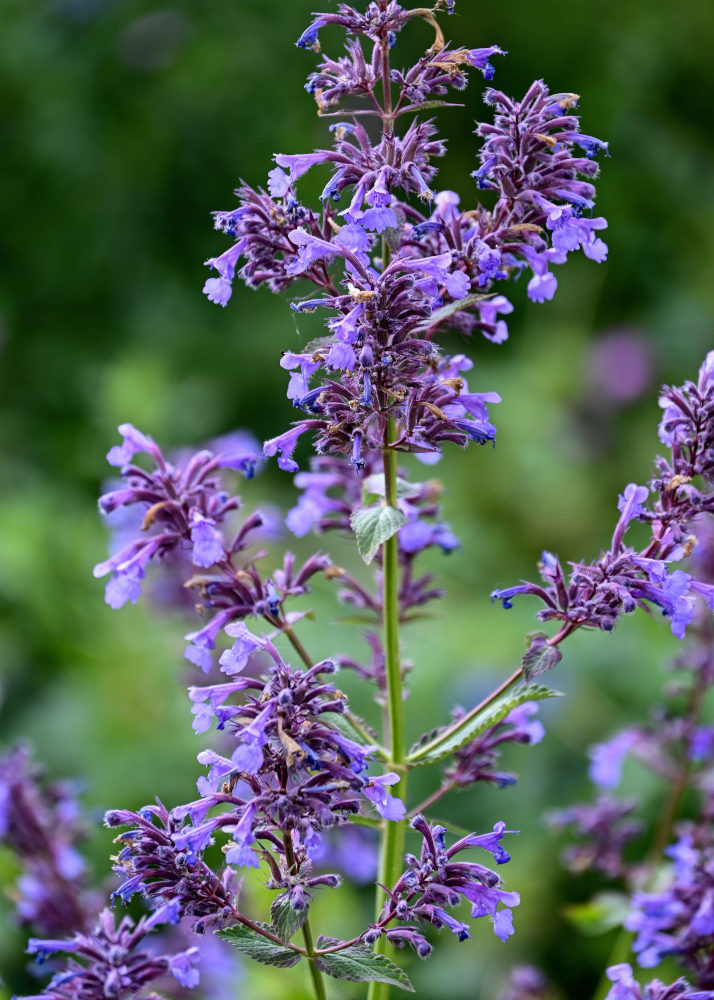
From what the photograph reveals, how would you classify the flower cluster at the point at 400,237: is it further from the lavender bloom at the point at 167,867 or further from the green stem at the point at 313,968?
the green stem at the point at 313,968

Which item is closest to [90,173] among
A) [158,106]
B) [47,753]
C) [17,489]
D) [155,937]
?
[158,106]

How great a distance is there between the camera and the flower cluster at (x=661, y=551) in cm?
179

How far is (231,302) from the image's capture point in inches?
299

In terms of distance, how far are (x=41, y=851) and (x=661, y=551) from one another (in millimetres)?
1606

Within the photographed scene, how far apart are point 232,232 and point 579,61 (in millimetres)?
6948

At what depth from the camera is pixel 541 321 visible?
7871mm

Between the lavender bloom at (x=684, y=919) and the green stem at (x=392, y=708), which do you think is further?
the lavender bloom at (x=684, y=919)

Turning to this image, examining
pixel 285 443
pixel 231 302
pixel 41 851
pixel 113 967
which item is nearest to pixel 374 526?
pixel 285 443

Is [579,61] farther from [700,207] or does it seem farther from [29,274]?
[29,274]

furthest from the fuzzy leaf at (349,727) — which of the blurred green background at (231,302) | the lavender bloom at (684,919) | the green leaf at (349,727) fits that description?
the blurred green background at (231,302)

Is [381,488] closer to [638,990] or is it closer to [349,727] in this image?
[349,727]

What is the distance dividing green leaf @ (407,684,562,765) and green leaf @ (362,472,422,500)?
431 millimetres

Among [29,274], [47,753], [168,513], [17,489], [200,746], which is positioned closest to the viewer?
[168,513]

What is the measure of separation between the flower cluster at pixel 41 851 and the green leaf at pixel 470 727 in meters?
0.97
